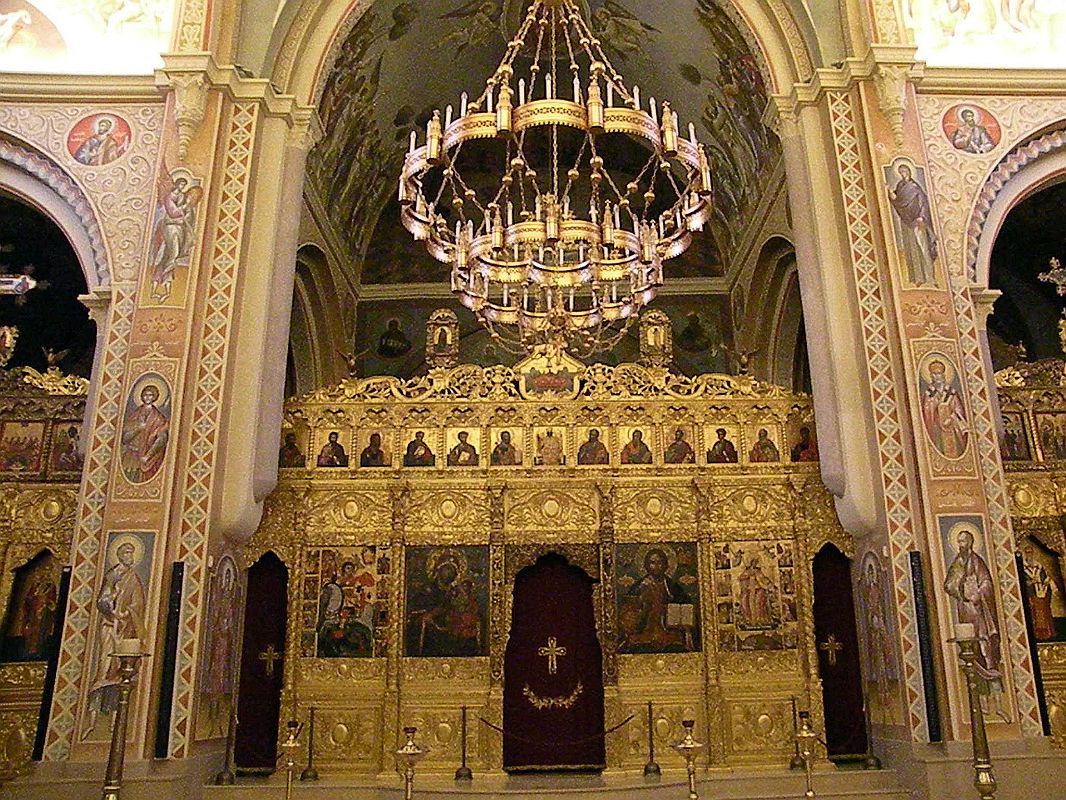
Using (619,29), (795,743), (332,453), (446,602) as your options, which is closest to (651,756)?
(795,743)

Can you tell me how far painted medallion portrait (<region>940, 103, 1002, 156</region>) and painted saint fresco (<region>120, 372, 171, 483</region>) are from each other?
894 cm

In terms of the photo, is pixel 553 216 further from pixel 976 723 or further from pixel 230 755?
pixel 230 755

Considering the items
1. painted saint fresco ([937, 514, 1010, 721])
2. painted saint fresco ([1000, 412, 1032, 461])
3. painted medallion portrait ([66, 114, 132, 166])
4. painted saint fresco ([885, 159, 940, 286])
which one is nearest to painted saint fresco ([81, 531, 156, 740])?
painted medallion portrait ([66, 114, 132, 166])

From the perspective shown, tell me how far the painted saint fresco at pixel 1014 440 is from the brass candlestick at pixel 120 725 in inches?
374

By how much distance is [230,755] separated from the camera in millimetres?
9367

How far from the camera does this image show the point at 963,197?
1027cm

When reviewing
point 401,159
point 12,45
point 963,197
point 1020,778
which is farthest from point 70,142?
point 1020,778

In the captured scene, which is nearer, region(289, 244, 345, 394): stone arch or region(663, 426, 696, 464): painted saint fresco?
region(663, 426, 696, 464): painted saint fresco

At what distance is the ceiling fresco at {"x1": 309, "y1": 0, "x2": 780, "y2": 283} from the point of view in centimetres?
1342

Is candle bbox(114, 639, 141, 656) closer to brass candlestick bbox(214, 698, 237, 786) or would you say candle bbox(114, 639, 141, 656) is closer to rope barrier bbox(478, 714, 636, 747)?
brass candlestick bbox(214, 698, 237, 786)

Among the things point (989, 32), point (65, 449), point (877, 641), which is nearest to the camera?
point (877, 641)

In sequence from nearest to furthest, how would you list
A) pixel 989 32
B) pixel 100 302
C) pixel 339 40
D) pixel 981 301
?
pixel 100 302 → pixel 981 301 → pixel 989 32 → pixel 339 40

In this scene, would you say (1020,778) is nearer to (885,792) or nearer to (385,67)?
(885,792)

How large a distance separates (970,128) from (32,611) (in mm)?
12069
